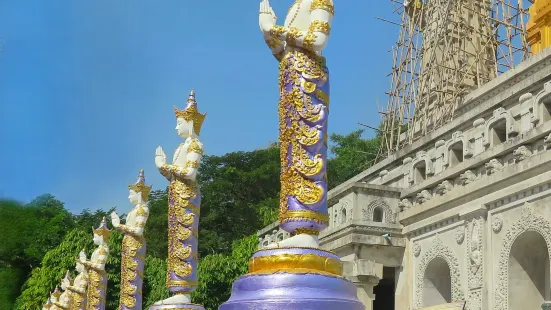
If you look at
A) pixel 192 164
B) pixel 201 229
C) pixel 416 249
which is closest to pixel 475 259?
pixel 416 249

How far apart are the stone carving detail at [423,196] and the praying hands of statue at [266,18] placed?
12566 mm

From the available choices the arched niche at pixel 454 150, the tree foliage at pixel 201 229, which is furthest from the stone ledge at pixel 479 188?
the tree foliage at pixel 201 229

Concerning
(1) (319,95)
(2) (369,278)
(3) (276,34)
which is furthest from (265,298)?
(2) (369,278)

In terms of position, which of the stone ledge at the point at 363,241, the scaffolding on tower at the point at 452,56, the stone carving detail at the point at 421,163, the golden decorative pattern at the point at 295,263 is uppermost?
the scaffolding on tower at the point at 452,56

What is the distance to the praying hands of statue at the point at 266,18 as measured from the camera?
23.7ft

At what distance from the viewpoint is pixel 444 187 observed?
1838 cm

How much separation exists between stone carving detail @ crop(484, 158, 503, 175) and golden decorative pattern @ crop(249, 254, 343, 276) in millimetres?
10590

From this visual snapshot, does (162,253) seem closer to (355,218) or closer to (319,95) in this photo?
(355,218)

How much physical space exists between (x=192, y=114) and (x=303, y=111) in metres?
6.55

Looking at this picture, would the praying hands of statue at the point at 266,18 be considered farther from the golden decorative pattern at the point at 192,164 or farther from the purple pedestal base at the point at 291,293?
the golden decorative pattern at the point at 192,164

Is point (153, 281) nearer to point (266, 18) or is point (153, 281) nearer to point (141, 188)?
point (141, 188)

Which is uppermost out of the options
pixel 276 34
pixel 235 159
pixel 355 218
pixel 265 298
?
pixel 235 159

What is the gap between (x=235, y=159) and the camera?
4519 centimetres

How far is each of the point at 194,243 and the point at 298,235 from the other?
6031 mm
